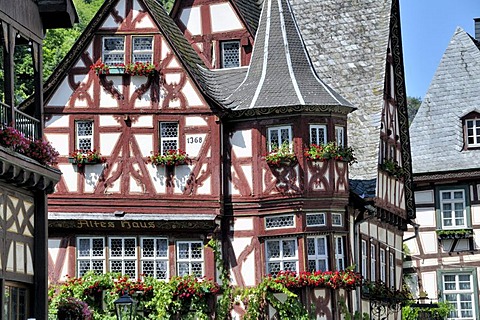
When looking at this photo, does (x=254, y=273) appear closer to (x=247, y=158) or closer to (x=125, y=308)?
(x=247, y=158)

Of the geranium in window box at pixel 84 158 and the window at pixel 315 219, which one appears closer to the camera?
the window at pixel 315 219

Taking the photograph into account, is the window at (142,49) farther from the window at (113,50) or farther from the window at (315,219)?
the window at (315,219)

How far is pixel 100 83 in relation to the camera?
33.6m

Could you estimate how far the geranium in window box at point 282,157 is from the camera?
3259 cm

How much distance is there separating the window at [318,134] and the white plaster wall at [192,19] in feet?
16.3

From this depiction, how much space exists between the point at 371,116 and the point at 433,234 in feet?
30.9

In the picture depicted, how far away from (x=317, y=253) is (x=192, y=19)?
7.71 meters

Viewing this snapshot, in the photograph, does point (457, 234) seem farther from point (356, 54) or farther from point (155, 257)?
point (155, 257)

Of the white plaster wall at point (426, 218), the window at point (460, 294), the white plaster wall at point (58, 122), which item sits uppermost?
the white plaster wall at point (58, 122)

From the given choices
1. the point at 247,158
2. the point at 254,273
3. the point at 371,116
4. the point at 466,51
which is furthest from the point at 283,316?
the point at 466,51


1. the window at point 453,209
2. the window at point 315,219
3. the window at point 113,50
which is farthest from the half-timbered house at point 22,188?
the window at point 453,209

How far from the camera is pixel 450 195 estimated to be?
45125mm

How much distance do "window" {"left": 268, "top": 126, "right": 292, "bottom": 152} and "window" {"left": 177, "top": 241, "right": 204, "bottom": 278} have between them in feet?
9.86

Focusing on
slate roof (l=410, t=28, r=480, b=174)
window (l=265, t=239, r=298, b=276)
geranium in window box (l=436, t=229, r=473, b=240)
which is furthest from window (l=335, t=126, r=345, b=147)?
slate roof (l=410, t=28, r=480, b=174)
